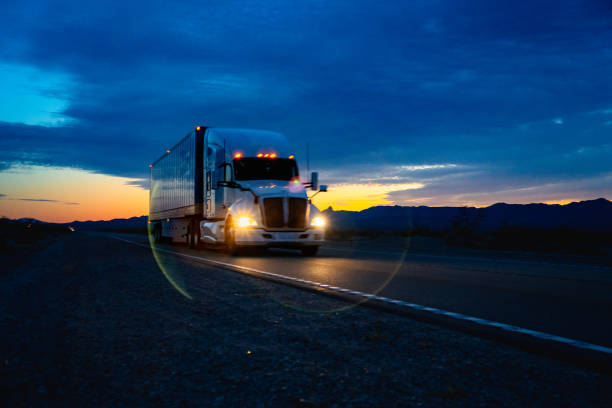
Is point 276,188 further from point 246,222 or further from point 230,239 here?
point 230,239

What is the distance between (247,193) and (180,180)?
728cm

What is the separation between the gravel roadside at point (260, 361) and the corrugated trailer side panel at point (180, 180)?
1435 centimetres

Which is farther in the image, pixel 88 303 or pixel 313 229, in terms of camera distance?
pixel 313 229

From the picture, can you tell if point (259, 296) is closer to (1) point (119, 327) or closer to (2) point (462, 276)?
(1) point (119, 327)

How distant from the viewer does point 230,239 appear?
711 inches

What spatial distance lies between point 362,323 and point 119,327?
252 centimetres

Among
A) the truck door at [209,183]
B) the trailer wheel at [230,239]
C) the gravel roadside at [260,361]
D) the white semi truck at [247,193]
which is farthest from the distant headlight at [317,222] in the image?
the gravel roadside at [260,361]

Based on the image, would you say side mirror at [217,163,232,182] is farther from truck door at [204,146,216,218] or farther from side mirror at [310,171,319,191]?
side mirror at [310,171,319,191]

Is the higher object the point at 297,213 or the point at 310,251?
the point at 297,213

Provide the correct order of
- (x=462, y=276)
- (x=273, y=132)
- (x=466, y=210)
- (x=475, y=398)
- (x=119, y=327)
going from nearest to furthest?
(x=475, y=398) < (x=119, y=327) < (x=462, y=276) < (x=273, y=132) < (x=466, y=210)

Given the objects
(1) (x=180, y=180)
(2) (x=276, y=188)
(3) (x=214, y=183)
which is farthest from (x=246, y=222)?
(1) (x=180, y=180)

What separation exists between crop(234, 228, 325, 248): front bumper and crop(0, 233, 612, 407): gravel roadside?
9.93 m

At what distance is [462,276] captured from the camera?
10555 millimetres

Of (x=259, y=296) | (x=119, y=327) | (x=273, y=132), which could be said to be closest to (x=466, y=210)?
(x=273, y=132)
